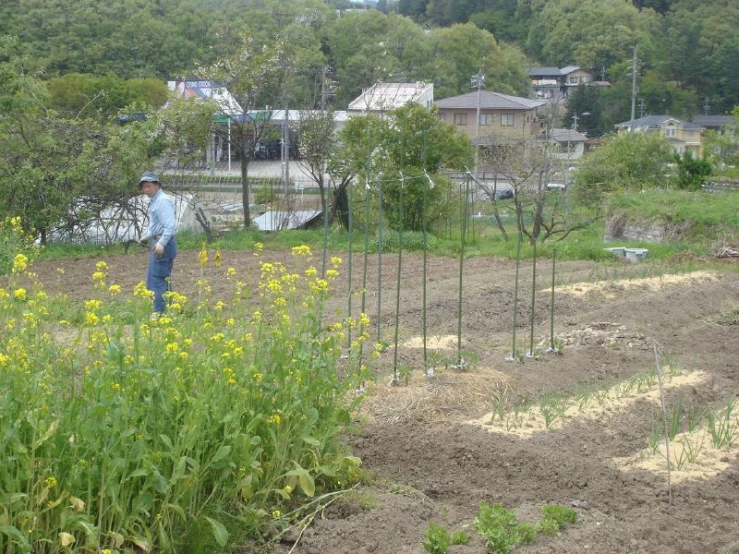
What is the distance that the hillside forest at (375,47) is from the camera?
28531mm

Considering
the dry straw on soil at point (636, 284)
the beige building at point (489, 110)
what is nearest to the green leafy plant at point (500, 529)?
the dry straw on soil at point (636, 284)

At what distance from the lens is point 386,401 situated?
5879mm

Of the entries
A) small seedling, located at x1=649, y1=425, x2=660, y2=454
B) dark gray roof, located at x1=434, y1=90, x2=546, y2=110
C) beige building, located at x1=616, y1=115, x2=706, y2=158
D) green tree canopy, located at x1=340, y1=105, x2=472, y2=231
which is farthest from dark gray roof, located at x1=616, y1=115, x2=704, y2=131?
small seedling, located at x1=649, y1=425, x2=660, y2=454

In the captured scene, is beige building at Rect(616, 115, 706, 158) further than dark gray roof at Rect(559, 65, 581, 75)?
No

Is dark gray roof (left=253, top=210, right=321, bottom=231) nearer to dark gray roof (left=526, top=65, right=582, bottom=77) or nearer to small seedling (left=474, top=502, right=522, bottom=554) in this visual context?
small seedling (left=474, top=502, right=522, bottom=554)

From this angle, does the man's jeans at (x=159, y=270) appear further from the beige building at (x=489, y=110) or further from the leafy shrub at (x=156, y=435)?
the beige building at (x=489, y=110)

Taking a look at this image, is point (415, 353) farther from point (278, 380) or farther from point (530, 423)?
point (278, 380)

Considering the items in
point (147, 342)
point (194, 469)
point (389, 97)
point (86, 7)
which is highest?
point (86, 7)

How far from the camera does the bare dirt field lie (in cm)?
429

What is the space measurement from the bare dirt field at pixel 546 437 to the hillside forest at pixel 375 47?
10667 mm

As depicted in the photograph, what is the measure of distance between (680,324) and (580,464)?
483 cm

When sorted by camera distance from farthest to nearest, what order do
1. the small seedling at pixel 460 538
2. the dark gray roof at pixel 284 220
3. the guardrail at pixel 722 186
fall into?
the guardrail at pixel 722 186, the dark gray roof at pixel 284 220, the small seedling at pixel 460 538

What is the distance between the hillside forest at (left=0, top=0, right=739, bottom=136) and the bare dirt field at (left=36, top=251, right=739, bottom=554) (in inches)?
420

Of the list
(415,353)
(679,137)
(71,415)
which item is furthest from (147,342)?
(679,137)
